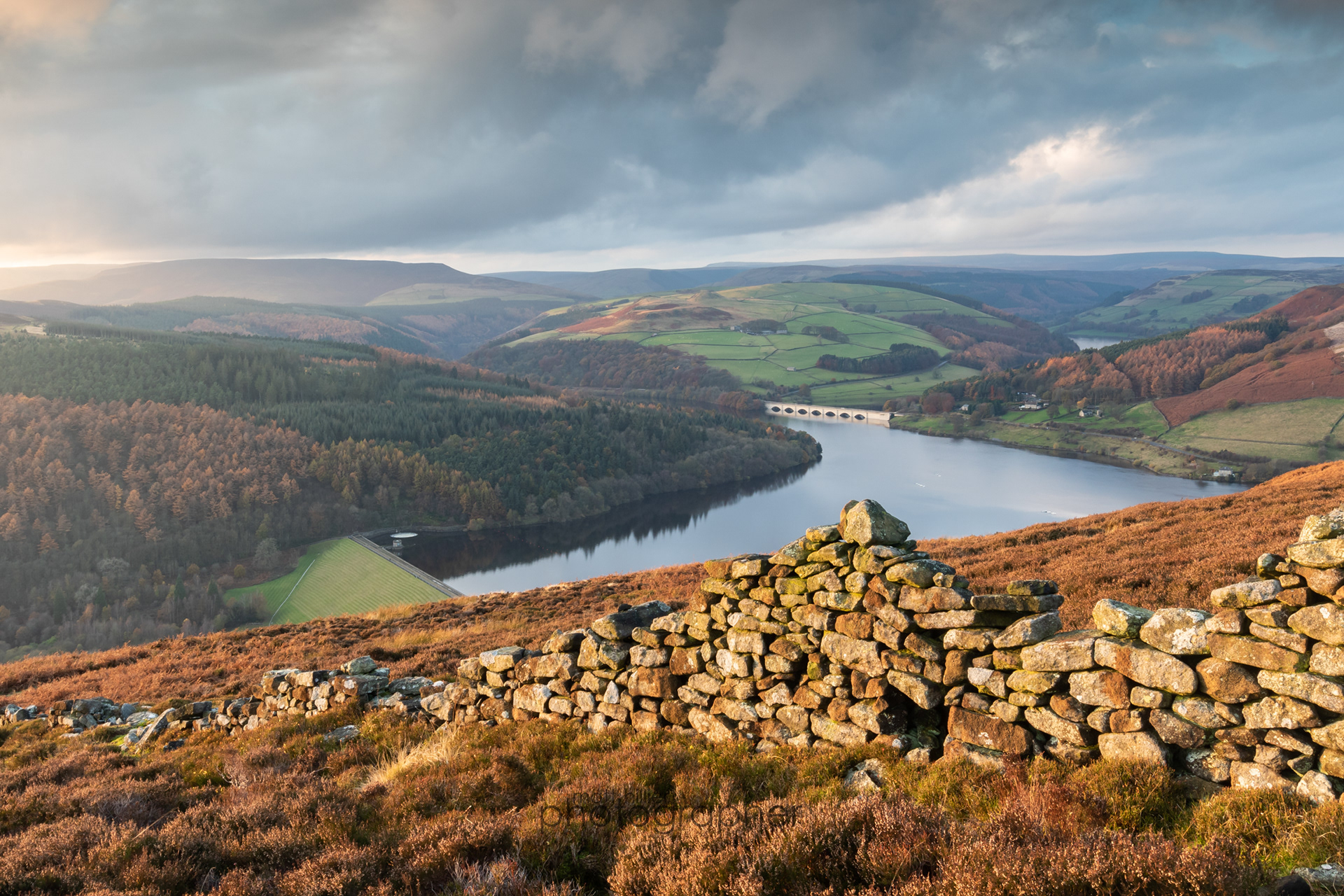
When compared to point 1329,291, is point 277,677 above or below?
below

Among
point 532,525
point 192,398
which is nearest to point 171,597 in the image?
point 532,525

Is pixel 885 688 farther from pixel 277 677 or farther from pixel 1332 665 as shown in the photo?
pixel 277 677

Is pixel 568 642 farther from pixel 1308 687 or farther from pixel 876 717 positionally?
pixel 1308 687

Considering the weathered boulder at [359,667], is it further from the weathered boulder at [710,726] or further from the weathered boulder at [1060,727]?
the weathered boulder at [1060,727]

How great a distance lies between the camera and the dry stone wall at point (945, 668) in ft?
17.2

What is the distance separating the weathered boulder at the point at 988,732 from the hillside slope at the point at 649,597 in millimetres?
4440

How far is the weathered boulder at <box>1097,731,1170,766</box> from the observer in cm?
559

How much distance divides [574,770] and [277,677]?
32.9 feet

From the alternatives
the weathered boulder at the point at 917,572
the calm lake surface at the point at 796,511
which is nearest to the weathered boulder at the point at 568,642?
the weathered boulder at the point at 917,572

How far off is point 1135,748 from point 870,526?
3190mm

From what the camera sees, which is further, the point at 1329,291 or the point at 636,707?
the point at 1329,291

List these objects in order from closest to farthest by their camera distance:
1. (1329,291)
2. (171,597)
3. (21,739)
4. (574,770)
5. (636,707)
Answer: (574,770)
(636,707)
(21,739)
(171,597)
(1329,291)

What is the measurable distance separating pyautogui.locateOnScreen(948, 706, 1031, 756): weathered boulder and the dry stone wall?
0.05ft

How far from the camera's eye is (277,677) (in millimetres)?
14633
